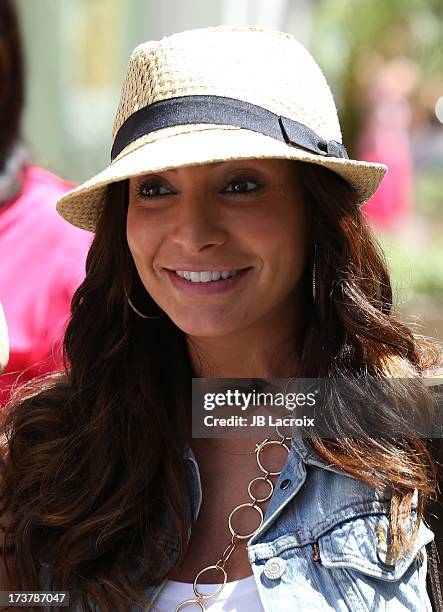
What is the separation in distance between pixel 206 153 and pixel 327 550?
704 millimetres

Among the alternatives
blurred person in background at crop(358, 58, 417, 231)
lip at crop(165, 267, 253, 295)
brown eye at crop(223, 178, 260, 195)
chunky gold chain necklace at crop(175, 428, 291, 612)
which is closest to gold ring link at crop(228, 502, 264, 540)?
chunky gold chain necklace at crop(175, 428, 291, 612)

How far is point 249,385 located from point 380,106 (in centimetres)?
794

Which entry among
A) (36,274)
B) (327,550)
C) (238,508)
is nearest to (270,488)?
(238,508)

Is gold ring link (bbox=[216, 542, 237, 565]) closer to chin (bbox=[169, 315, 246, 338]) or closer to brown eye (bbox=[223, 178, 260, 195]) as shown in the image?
chin (bbox=[169, 315, 246, 338])

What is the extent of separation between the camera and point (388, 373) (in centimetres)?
191

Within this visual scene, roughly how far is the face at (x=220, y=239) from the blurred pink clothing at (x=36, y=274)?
1.99 ft

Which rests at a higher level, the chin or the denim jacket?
the chin

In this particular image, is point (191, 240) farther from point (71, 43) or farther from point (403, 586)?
point (71, 43)

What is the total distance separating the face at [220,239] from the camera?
72.5 inches

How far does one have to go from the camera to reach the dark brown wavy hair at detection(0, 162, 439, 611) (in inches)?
73.8

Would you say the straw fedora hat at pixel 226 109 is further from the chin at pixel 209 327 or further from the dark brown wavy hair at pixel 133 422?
the chin at pixel 209 327

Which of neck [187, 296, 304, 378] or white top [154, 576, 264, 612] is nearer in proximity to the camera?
white top [154, 576, 264, 612]

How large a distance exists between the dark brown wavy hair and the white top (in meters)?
0.03

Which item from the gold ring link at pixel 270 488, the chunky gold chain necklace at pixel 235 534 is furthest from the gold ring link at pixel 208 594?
the gold ring link at pixel 270 488
